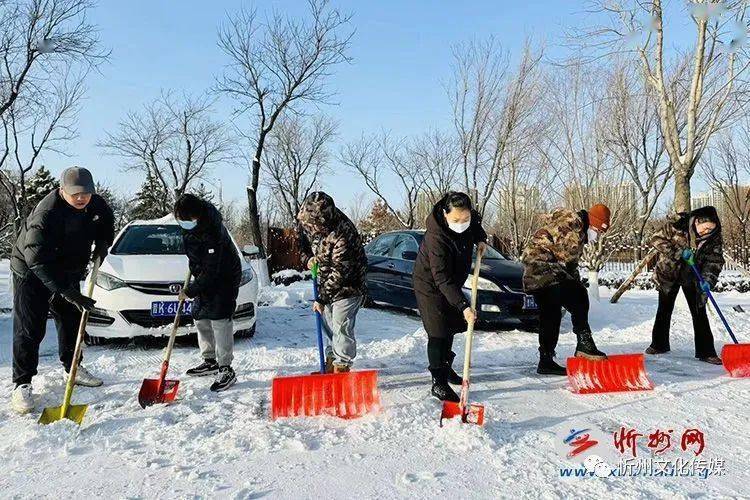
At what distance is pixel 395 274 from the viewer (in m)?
8.10

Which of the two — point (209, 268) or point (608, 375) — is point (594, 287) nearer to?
point (608, 375)

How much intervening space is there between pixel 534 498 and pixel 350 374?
1.51 m

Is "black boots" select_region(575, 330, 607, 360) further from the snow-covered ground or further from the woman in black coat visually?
the woman in black coat

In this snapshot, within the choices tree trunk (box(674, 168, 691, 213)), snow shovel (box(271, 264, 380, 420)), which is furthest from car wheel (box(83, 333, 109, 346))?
tree trunk (box(674, 168, 691, 213))

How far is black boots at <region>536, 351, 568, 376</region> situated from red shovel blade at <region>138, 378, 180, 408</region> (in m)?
2.98

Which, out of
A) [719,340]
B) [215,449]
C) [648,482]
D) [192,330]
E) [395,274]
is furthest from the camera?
[395,274]

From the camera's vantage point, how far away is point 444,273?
371 centimetres

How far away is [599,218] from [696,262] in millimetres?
1339

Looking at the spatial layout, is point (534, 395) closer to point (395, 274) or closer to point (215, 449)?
point (215, 449)

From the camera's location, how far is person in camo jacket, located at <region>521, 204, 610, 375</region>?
14.9ft

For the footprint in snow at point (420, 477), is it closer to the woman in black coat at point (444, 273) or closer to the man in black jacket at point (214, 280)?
the woman in black coat at point (444, 273)

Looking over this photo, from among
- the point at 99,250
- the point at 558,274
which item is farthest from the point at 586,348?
the point at 99,250

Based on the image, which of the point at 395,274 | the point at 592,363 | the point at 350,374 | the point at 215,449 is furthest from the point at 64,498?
the point at 395,274

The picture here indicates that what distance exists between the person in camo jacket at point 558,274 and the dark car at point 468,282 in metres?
1.83
